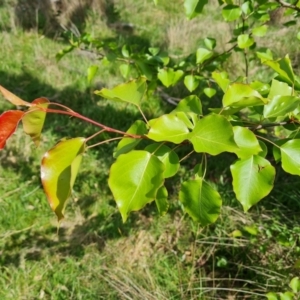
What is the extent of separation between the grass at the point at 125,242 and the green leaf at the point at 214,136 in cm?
121

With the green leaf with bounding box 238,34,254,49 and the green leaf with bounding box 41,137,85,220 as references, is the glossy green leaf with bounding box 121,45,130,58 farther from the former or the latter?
the green leaf with bounding box 41,137,85,220

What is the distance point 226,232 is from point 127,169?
1562mm

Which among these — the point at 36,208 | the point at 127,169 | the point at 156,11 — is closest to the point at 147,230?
the point at 36,208

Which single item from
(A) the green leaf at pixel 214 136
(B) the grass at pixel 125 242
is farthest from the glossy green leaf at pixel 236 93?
(B) the grass at pixel 125 242

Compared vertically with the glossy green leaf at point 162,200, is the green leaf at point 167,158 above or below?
above

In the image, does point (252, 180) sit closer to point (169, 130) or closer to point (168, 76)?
point (169, 130)

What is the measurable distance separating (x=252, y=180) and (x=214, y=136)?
180 millimetres

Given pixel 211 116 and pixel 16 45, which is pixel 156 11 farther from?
pixel 211 116

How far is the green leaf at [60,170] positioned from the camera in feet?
2.40

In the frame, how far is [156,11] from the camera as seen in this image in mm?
5043

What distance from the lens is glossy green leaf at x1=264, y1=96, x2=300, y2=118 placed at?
0.95 m

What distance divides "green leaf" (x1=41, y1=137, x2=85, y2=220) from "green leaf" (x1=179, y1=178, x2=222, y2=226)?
321mm

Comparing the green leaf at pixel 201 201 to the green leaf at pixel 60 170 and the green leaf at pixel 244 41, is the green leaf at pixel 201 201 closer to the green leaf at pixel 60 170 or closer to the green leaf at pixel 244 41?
the green leaf at pixel 60 170

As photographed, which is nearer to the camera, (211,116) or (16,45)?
(211,116)
